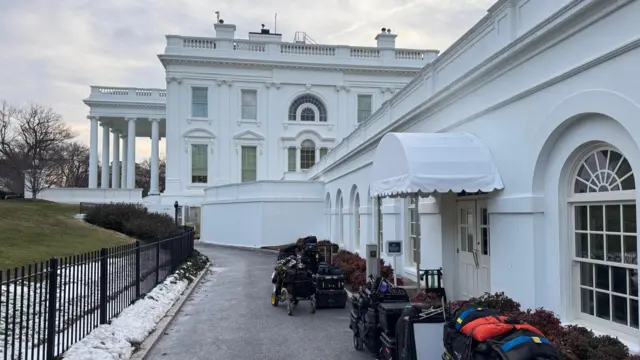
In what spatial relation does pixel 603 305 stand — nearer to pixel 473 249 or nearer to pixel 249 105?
pixel 473 249

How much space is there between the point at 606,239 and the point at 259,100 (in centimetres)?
3634

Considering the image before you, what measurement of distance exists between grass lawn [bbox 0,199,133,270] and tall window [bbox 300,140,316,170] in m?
21.4

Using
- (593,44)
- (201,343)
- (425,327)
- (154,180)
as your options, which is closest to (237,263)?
(201,343)

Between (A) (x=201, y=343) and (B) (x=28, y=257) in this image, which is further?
(B) (x=28, y=257)

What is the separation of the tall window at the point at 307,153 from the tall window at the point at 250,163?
12.2ft

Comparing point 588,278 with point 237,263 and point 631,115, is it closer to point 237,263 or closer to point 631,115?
point 631,115

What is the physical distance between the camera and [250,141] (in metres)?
40.5

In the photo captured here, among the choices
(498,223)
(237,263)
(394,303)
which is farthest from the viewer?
(237,263)

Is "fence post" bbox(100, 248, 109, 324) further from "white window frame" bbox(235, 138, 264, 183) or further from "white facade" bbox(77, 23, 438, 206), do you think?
"white window frame" bbox(235, 138, 264, 183)

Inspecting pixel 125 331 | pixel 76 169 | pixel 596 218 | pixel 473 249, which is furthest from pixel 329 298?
pixel 76 169

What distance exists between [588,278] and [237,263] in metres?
17.3

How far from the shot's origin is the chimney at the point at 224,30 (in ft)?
133

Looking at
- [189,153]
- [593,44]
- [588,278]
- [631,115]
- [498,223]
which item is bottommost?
[588,278]

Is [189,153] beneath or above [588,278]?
above
